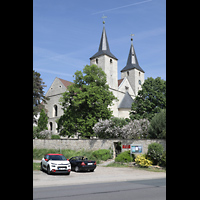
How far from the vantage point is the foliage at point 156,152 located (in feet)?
72.8

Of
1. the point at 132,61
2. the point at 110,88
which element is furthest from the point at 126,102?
the point at 132,61

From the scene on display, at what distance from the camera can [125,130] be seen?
28.9 metres

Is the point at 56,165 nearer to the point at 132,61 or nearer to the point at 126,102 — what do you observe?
the point at 126,102

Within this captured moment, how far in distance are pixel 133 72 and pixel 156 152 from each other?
52.1 meters

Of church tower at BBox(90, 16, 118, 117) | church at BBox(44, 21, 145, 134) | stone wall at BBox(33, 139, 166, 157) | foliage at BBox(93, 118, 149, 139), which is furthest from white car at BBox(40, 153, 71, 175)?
church tower at BBox(90, 16, 118, 117)

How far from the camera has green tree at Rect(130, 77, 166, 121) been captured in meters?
38.7

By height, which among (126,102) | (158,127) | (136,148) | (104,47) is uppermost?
(104,47)

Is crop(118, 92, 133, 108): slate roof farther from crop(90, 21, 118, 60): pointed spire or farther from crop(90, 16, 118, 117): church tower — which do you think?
crop(90, 21, 118, 60): pointed spire

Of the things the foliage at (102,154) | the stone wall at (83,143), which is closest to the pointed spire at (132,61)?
the stone wall at (83,143)
